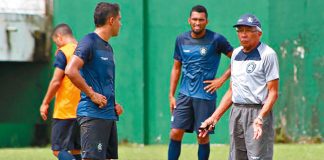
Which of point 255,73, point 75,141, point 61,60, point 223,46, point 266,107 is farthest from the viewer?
point 223,46

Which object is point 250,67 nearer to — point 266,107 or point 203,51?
point 266,107

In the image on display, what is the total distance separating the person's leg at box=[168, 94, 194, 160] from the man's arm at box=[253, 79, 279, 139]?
9.96ft

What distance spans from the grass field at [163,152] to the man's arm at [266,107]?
198 inches

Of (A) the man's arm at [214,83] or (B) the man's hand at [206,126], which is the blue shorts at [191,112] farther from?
(B) the man's hand at [206,126]

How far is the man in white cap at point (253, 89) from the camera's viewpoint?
8.27 meters

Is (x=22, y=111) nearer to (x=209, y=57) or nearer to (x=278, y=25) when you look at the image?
(x=278, y=25)

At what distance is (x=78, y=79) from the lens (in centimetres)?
809

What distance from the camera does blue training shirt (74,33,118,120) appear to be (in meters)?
8.25

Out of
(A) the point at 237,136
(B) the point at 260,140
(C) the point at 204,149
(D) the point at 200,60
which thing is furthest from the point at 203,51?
(B) the point at 260,140

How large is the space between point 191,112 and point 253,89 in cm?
296

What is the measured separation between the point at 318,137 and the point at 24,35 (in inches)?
225

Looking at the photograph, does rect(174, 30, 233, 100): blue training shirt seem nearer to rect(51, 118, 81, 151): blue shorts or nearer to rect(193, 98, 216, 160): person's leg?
rect(193, 98, 216, 160): person's leg

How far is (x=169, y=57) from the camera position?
1694 cm

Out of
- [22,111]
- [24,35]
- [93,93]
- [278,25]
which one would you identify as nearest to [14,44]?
[24,35]
